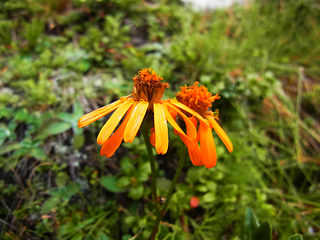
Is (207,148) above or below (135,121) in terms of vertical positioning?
below

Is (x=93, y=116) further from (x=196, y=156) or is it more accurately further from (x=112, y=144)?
(x=196, y=156)

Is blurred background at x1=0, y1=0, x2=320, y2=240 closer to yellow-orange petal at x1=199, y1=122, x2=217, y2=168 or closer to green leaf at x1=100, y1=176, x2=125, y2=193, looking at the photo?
green leaf at x1=100, y1=176, x2=125, y2=193

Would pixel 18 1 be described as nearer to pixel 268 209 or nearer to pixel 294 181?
pixel 268 209

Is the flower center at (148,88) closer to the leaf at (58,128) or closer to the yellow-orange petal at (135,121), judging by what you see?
the yellow-orange petal at (135,121)

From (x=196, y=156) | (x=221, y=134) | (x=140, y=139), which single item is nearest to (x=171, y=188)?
(x=196, y=156)

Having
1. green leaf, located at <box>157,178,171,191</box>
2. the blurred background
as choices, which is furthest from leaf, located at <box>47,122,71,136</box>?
green leaf, located at <box>157,178,171,191</box>

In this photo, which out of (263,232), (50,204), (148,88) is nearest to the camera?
(148,88)

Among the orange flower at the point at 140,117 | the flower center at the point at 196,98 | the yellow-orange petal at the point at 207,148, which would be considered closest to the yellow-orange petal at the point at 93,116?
the orange flower at the point at 140,117
